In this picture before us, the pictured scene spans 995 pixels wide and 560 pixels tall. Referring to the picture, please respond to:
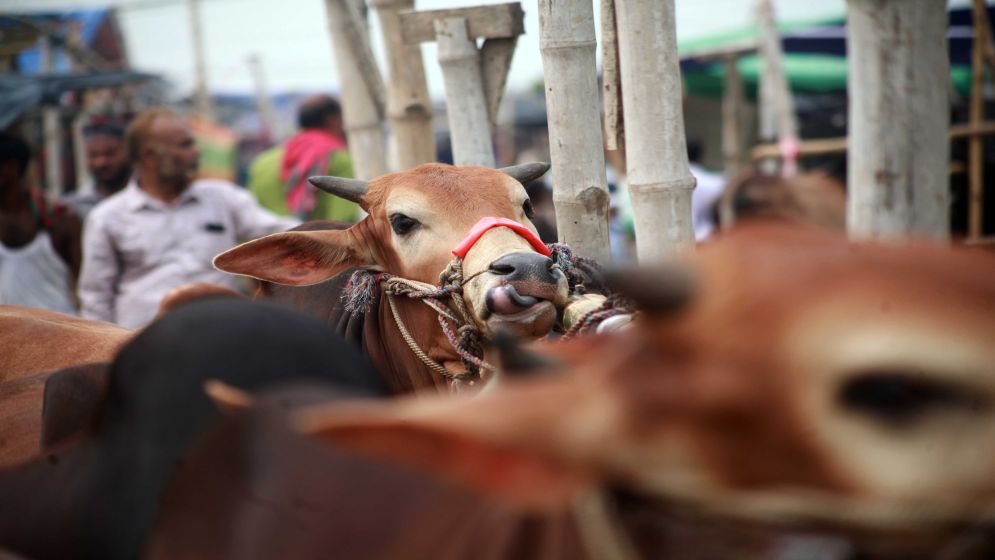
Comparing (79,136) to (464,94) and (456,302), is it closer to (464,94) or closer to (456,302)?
(464,94)

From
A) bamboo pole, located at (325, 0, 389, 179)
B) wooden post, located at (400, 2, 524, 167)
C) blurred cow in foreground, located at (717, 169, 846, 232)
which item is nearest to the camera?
blurred cow in foreground, located at (717, 169, 846, 232)

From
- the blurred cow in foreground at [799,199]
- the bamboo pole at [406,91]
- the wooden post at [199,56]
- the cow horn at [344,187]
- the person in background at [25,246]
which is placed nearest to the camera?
the blurred cow in foreground at [799,199]

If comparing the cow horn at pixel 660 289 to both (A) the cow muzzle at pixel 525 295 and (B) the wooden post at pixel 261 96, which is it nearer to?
(A) the cow muzzle at pixel 525 295

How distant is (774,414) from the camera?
0.97 m

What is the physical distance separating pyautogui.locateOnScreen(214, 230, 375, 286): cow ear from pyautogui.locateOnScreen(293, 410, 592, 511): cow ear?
7.95ft

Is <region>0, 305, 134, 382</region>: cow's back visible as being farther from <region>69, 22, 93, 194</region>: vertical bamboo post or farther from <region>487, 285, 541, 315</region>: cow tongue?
<region>69, 22, 93, 194</region>: vertical bamboo post

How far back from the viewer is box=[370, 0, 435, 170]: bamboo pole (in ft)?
16.9

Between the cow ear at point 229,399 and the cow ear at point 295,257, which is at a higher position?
the cow ear at point 229,399

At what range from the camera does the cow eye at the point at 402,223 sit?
3.39 m

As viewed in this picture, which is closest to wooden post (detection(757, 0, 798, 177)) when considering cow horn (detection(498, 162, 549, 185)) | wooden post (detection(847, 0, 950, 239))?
cow horn (detection(498, 162, 549, 185))

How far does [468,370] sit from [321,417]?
221 centimetres

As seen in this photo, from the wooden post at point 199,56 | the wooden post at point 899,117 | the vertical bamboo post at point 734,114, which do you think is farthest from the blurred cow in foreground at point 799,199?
the wooden post at point 199,56

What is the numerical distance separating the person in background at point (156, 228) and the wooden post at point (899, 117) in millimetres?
4230

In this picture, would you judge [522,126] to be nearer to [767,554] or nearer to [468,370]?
[468,370]
